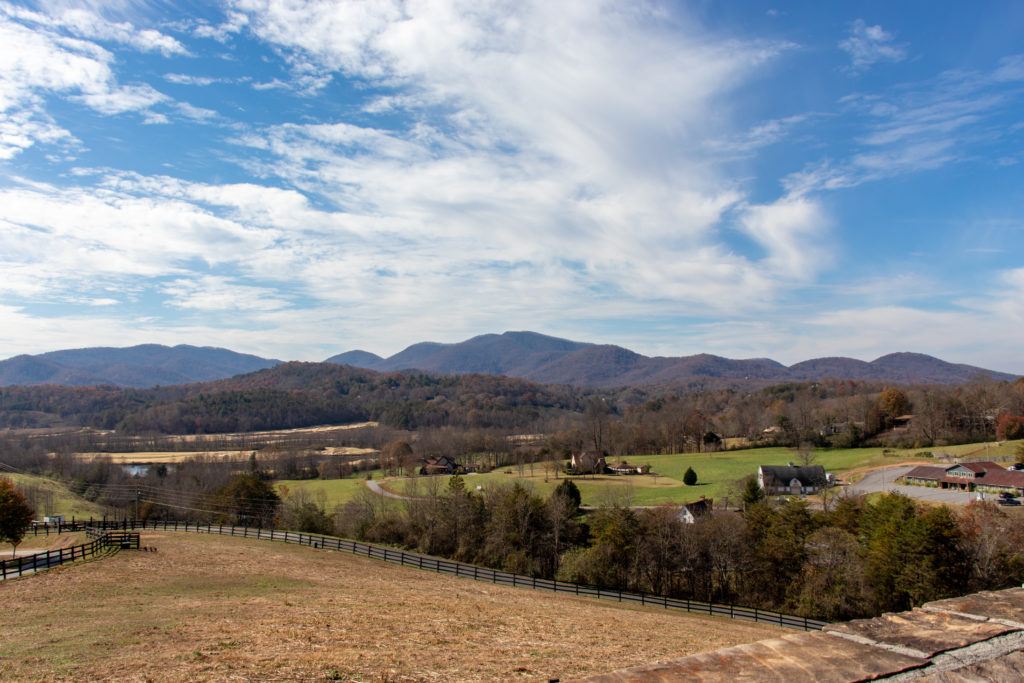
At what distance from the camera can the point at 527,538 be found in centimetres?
4225

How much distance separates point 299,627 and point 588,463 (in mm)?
74609

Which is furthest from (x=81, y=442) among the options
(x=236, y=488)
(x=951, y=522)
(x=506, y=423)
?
(x=951, y=522)

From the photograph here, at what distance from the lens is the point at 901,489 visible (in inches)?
2271

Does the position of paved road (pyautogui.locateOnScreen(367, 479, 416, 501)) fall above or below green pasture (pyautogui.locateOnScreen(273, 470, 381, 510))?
above

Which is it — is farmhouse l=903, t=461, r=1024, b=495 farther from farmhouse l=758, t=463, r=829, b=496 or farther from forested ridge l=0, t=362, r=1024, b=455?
forested ridge l=0, t=362, r=1024, b=455

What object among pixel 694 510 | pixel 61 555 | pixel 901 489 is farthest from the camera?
pixel 901 489

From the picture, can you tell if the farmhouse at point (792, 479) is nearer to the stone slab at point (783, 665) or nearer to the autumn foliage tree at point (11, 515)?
the autumn foliage tree at point (11, 515)

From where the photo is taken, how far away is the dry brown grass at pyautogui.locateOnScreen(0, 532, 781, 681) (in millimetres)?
10742

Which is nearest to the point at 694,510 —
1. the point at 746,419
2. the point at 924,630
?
the point at 924,630

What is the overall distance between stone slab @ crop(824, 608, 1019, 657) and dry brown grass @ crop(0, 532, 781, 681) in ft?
24.2

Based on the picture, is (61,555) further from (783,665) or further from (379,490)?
(379,490)

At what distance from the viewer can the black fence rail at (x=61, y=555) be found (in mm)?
24844

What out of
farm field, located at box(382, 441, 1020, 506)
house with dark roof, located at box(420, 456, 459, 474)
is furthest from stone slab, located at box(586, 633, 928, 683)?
house with dark roof, located at box(420, 456, 459, 474)

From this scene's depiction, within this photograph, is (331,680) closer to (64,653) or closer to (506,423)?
(64,653)
